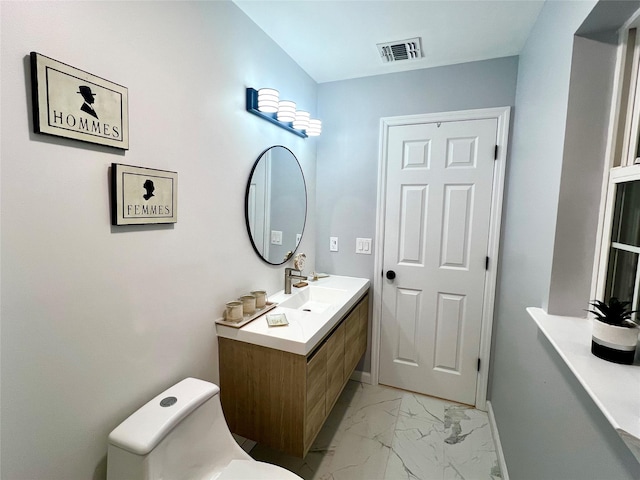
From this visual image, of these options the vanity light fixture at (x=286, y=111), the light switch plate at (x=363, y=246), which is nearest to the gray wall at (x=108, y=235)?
the vanity light fixture at (x=286, y=111)

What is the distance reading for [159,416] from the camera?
1.10 metres

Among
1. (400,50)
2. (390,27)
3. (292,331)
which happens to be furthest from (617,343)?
(400,50)

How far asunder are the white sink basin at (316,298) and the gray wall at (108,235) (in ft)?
1.87

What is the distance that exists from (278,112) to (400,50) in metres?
0.93

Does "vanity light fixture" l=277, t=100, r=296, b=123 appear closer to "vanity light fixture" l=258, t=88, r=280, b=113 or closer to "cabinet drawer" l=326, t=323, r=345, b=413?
"vanity light fixture" l=258, t=88, r=280, b=113

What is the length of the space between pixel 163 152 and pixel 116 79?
28cm

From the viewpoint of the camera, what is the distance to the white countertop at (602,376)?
2.22ft

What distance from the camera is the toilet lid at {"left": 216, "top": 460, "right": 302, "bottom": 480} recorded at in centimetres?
119

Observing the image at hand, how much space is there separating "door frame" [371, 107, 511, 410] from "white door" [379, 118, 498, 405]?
34 millimetres

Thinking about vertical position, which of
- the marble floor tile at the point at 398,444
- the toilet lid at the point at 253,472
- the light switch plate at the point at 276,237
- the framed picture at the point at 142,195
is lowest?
the marble floor tile at the point at 398,444

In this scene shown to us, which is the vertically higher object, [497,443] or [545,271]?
[545,271]

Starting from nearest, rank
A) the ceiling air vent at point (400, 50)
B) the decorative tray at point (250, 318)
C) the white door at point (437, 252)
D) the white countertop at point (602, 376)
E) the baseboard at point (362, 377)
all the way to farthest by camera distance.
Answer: the white countertop at point (602, 376)
the decorative tray at point (250, 318)
the ceiling air vent at point (400, 50)
the white door at point (437, 252)
the baseboard at point (362, 377)

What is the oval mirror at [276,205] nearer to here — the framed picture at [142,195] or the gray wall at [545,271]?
the framed picture at [142,195]

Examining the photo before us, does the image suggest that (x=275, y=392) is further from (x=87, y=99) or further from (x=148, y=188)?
(x=87, y=99)
